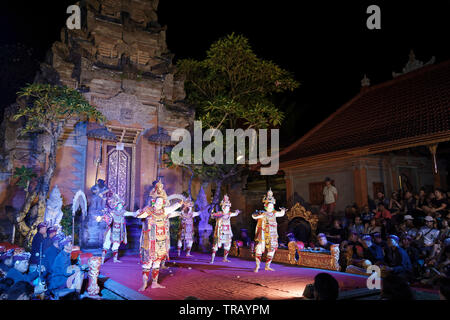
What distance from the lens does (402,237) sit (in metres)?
8.94

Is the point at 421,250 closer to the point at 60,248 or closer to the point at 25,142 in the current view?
the point at 60,248

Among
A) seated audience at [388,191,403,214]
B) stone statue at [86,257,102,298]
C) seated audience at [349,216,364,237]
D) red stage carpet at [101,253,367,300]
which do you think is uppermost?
seated audience at [388,191,403,214]

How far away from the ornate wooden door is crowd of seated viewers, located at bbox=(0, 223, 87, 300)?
8.15 meters

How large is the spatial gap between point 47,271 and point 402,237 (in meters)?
8.84

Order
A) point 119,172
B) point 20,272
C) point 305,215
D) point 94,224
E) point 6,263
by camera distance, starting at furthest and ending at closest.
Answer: point 119,172, point 94,224, point 305,215, point 6,263, point 20,272

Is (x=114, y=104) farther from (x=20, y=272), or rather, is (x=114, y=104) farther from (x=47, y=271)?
(x=20, y=272)

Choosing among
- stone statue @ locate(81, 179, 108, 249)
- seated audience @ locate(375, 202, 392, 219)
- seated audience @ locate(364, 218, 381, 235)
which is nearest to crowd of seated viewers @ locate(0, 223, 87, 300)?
stone statue @ locate(81, 179, 108, 249)

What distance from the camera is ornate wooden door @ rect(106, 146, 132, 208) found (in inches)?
590

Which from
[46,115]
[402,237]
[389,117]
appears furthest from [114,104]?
[402,237]

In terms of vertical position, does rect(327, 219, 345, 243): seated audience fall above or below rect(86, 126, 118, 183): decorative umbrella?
below

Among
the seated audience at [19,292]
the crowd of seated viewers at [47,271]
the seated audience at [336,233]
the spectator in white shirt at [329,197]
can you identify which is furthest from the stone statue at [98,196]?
the spectator in white shirt at [329,197]

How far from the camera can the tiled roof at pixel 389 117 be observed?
34.8 feet

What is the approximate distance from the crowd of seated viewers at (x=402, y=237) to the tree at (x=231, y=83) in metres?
6.40

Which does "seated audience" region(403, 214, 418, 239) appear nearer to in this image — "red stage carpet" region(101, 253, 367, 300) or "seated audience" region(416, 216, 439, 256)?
"seated audience" region(416, 216, 439, 256)
